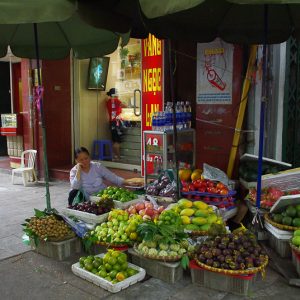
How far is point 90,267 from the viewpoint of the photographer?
3.89 metres

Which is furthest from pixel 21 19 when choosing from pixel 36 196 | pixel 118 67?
pixel 118 67

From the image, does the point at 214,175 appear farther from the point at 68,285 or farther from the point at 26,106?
the point at 26,106

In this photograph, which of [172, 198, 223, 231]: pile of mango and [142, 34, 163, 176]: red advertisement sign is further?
[142, 34, 163, 176]: red advertisement sign

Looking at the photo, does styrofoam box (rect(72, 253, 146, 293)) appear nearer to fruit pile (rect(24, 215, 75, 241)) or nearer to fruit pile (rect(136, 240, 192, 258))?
fruit pile (rect(136, 240, 192, 258))

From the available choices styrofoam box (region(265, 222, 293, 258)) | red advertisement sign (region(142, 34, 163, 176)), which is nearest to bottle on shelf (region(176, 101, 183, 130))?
red advertisement sign (region(142, 34, 163, 176))

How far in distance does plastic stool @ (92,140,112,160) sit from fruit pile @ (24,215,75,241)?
465 cm

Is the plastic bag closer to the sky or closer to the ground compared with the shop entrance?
closer to the ground

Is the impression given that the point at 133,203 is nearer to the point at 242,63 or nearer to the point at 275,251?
the point at 275,251

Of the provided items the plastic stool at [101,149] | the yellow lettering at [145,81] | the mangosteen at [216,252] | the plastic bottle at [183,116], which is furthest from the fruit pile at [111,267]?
the plastic stool at [101,149]

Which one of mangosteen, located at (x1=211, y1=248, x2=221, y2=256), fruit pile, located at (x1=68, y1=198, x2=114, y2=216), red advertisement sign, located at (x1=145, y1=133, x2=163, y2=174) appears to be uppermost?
red advertisement sign, located at (x1=145, y1=133, x2=163, y2=174)

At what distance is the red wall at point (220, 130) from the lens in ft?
19.2

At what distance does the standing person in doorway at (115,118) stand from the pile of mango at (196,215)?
4.61 meters

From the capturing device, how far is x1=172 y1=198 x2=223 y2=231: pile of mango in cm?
430

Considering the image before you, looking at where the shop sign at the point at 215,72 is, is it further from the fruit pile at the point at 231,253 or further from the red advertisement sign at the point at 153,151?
the fruit pile at the point at 231,253
